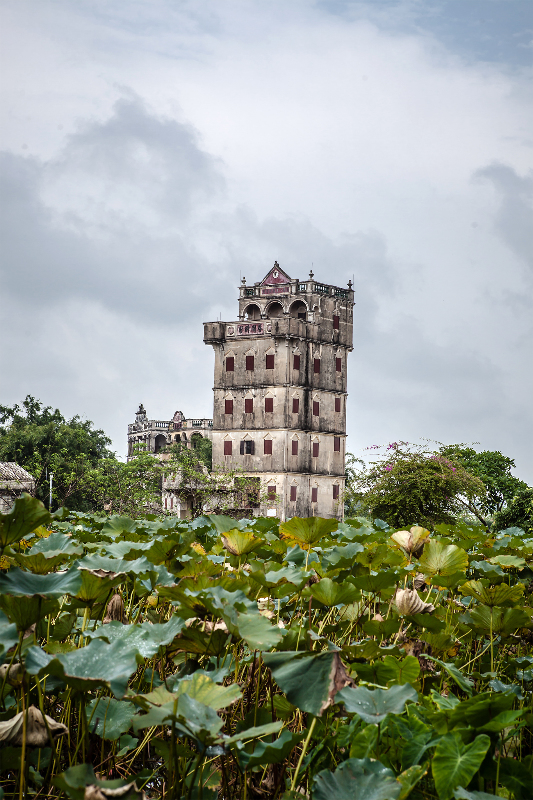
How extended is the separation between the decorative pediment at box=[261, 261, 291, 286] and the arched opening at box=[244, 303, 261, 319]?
157 centimetres

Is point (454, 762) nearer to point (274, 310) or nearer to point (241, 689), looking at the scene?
point (241, 689)

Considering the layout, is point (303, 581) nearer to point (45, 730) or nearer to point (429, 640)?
point (429, 640)

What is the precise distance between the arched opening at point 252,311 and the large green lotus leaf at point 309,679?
143 ft

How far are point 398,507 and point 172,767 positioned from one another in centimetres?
2518

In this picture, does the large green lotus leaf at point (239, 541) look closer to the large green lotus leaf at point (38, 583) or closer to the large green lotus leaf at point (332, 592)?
the large green lotus leaf at point (332, 592)

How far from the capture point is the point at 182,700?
1.79m

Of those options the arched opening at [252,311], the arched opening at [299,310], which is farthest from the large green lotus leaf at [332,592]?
the arched opening at [252,311]

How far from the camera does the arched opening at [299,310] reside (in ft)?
146

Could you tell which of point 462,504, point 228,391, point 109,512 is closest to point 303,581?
point 109,512

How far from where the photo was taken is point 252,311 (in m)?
45.3

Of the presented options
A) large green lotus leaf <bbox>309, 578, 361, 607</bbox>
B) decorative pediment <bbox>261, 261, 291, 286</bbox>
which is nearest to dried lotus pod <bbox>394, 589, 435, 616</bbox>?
large green lotus leaf <bbox>309, 578, 361, 607</bbox>

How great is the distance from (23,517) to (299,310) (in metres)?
42.9

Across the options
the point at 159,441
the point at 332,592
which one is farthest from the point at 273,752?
the point at 159,441

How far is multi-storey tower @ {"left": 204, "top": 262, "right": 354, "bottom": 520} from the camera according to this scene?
40938 mm
